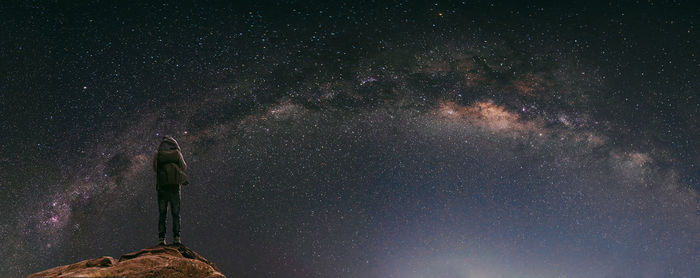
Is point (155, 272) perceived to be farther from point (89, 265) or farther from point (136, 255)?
point (89, 265)

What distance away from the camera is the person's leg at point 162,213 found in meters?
10.8

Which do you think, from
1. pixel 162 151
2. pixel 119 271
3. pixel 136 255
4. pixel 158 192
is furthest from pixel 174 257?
pixel 162 151

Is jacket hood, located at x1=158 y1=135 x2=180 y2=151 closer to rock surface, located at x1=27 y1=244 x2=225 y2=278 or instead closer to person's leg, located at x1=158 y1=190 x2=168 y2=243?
person's leg, located at x1=158 y1=190 x2=168 y2=243

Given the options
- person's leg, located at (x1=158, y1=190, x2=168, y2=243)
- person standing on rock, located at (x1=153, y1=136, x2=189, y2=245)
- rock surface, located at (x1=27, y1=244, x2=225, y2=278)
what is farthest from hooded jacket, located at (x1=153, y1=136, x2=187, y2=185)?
rock surface, located at (x1=27, y1=244, x2=225, y2=278)

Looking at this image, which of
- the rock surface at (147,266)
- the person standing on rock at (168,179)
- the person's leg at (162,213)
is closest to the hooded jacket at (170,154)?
the person standing on rock at (168,179)

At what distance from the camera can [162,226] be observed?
10875mm

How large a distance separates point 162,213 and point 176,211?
373 millimetres

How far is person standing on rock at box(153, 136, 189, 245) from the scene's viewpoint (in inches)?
424

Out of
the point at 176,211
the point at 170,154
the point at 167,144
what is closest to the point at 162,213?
the point at 176,211

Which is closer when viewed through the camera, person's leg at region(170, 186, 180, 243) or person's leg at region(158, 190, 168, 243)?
person's leg at region(158, 190, 168, 243)

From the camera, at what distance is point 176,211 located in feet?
36.4

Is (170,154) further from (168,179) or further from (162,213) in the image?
(162,213)

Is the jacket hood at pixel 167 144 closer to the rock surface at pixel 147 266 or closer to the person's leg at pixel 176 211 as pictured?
the person's leg at pixel 176 211

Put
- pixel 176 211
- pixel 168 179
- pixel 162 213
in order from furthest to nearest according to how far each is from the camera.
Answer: pixel 176 211, pixel 162 213, pixel 168 179
